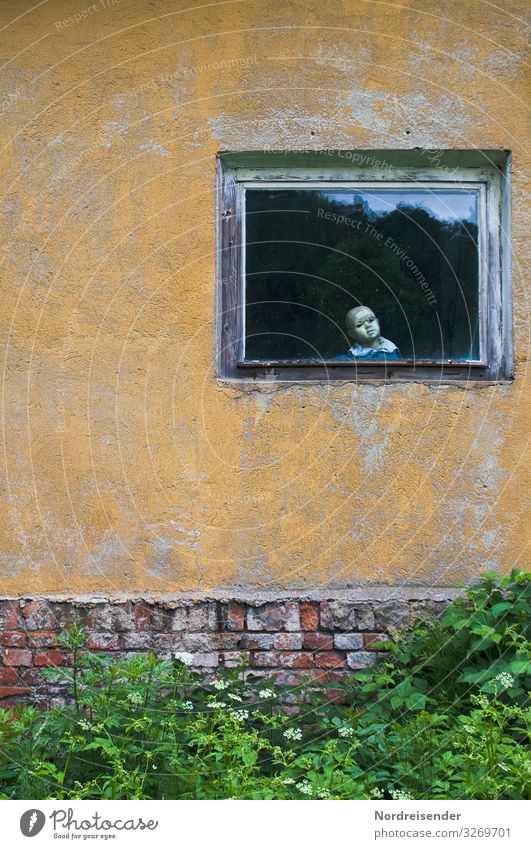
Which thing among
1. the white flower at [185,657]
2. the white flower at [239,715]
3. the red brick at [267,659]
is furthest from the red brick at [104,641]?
the white flower at [239,715]

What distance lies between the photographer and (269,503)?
14.1ft

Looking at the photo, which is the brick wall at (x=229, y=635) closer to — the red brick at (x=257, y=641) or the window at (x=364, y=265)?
the red brick at (x=257, y=641)

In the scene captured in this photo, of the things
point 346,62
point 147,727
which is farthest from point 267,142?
point 147,727

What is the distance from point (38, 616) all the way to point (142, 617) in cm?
44

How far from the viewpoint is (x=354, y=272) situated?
4473 millimetres

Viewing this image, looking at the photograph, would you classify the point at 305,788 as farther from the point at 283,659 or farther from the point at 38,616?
the point at 38,616

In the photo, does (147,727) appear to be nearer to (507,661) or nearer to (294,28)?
(507,661)

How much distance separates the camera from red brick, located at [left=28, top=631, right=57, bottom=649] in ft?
14.0

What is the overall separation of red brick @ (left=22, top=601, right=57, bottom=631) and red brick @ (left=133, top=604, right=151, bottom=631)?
0.35 meters

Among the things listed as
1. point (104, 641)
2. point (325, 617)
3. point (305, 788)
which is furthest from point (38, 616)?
point (305, 788)

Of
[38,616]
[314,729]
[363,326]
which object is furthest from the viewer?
[363,326]

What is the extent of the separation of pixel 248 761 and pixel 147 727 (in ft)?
1.37

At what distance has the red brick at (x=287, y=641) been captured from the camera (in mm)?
4234

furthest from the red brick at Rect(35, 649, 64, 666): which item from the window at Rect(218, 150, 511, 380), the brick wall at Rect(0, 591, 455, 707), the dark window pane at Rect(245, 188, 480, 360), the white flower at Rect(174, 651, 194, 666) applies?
the dark window pane at Rect(245, 188, 480, 360)
